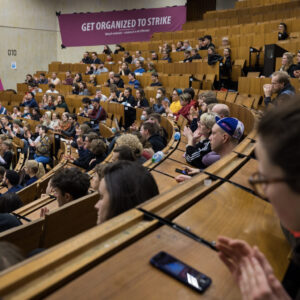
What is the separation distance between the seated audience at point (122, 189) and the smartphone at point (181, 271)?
0.18 metres

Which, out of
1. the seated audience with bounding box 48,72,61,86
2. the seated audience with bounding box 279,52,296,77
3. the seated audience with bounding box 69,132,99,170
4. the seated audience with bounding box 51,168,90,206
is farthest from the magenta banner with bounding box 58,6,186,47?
the seated audience with bounding box 51,168,90,206

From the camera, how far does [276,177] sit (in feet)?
0.92

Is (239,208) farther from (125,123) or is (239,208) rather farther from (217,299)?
(125,123)

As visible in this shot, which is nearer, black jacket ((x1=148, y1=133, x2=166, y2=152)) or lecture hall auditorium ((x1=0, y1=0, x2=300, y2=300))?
lecture hall auditorium ((x1=0, y1=0, x2=300, y2=300))

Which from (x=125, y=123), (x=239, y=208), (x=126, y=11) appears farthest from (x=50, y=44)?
(x=239, y=208)

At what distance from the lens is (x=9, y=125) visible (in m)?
3.35

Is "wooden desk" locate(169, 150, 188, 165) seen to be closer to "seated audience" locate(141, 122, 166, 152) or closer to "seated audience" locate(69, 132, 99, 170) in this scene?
"seated audience" locate(141, 122, 166, 152)

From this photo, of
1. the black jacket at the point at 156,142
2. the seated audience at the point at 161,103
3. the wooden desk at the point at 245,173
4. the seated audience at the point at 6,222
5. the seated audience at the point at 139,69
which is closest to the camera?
the wooden desk at the point at 245,173

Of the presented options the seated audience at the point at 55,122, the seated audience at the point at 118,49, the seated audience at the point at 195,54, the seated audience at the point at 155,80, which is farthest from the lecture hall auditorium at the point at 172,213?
the seated audience at the point at 118,49

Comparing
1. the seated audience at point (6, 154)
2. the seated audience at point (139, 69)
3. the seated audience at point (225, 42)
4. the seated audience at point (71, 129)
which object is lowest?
the seated audience at point (6, 154)

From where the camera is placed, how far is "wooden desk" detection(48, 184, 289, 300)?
0.33 meters

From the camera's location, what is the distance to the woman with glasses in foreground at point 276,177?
0.89 ft

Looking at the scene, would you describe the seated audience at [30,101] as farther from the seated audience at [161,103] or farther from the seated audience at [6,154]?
the seated audience at [161,103]

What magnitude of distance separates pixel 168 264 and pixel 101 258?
7cm
